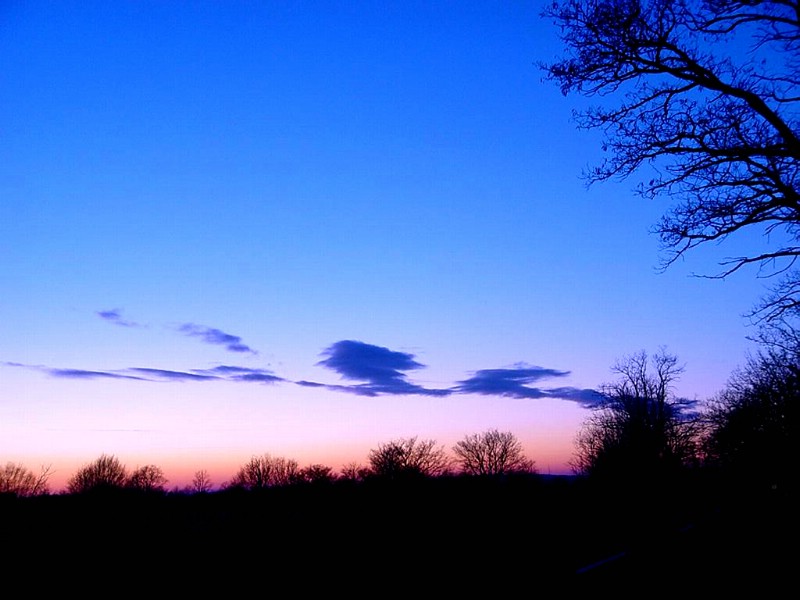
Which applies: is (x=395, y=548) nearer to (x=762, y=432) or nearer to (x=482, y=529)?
(x=482, y=529)

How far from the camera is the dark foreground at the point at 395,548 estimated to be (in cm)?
898

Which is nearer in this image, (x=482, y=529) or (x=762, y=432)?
(x=482, y=529)

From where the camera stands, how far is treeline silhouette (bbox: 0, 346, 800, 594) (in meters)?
9.99

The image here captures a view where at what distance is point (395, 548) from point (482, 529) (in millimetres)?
4442

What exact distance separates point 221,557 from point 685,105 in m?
13.4

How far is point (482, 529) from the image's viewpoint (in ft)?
53.4

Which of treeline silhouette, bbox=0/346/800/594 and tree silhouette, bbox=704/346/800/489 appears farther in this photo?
tree silhouette, bbox=704/346/800/489

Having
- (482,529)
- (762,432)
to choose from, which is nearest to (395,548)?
(482,529)

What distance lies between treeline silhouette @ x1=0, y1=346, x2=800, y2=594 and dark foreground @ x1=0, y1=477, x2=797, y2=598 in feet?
0.22

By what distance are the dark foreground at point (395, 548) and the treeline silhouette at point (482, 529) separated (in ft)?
0.22

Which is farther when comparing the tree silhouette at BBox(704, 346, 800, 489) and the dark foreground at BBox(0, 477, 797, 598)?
the tree silhouette at BBox(704, 346, 800, 489)

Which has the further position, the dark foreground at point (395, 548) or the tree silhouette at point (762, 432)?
the tree silhouette at point (762, 432)

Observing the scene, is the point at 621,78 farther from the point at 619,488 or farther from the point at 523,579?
the point at 619,488

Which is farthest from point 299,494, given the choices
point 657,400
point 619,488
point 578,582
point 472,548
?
point 657,400
